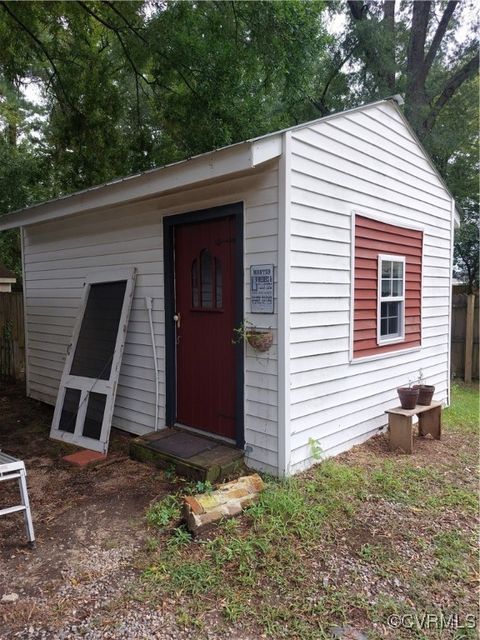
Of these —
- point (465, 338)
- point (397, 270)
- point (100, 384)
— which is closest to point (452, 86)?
point (465, 338)

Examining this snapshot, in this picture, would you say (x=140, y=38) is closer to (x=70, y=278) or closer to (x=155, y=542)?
(x=70, y=278)

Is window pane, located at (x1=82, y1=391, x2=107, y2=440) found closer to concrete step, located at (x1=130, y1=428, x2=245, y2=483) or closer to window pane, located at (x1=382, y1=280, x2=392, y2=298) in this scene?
concrete step, located at (x1=130, y1=428, x2=245, y2=483)

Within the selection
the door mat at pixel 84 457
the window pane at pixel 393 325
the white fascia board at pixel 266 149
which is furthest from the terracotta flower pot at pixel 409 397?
the door mat at pixel 84 457

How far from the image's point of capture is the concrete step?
3514 mm

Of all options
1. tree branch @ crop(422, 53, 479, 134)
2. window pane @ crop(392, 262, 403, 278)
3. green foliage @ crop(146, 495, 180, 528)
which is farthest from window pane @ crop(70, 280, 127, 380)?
tree branch @ crop(422, 53, 479, 134)

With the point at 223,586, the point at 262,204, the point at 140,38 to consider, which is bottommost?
the point at 223,586

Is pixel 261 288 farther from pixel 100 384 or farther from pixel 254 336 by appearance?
pixel 100 384

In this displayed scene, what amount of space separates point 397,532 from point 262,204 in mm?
2599

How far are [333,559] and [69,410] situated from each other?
3.40m

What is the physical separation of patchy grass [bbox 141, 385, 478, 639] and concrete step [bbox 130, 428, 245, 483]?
16.5 inches

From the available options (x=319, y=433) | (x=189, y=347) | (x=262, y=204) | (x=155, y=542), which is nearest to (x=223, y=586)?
(x=155, y=542)

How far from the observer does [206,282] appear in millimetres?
4203

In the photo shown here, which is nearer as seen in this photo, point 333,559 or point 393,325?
point 333,559

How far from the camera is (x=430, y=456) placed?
430cm
